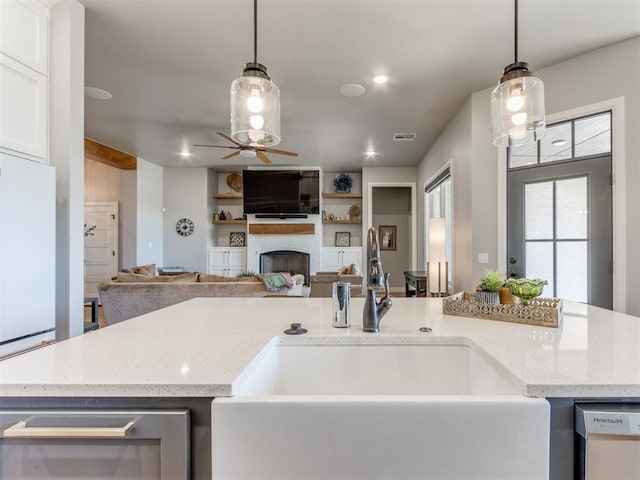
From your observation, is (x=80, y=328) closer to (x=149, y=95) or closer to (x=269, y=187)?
(x=149, y=95)

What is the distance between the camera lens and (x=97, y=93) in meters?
3.69

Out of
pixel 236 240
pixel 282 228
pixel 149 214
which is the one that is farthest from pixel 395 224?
pixel 149 214

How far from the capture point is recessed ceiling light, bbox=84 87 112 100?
3594mm

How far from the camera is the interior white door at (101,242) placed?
6652 mm

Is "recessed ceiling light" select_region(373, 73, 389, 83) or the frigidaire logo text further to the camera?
"recessed ceiling light" select_region(373, 73, 389, 83)

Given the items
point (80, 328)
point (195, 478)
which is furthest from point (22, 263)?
point (195, 478)

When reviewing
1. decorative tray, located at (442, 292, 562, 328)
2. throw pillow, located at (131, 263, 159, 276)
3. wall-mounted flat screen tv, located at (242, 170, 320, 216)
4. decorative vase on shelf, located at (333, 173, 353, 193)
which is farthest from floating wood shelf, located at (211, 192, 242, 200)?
decorative tray, located at (442, 292, 562, 328)

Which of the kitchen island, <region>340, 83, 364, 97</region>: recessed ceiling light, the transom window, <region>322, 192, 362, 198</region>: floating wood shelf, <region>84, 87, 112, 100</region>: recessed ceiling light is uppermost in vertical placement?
<region>84, 87, 112, 100</region>: recessed ceiling light

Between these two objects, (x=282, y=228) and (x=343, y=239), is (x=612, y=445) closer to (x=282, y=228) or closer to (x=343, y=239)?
(x=282, y=228)

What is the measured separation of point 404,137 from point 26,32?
4.48 meters

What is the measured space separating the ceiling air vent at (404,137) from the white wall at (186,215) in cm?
435

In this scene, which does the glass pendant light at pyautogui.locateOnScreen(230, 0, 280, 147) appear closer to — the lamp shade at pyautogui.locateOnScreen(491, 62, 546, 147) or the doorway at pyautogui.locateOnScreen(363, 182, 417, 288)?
the lamp shade at pyautogui.locateOnScreen(491, 62, 546, 147)

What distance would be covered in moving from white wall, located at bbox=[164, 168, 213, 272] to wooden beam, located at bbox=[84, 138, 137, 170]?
1032mm

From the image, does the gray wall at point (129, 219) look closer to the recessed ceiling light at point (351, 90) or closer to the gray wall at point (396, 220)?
the recessed ceiling light at point (351, 90)
